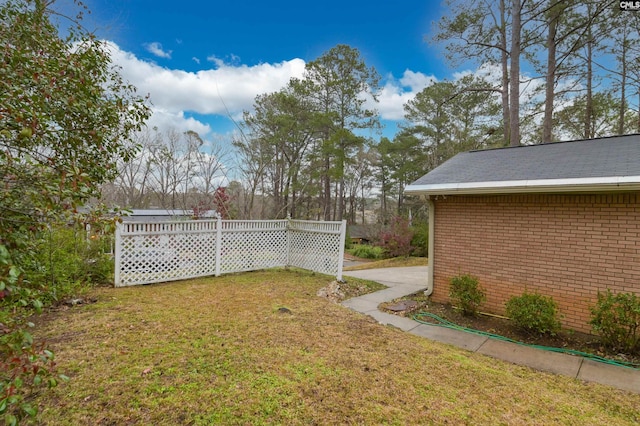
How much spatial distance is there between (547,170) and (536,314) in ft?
7.30

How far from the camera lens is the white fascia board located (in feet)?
12.7

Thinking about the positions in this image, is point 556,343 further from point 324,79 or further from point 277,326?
point 324,79

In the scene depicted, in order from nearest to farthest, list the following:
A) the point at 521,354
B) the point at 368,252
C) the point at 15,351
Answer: the point at 15,351, the point at 521,354, the point at 368,252

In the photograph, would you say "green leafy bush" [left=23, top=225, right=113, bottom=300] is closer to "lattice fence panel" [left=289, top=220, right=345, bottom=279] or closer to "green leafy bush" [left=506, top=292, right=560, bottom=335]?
"lattice fence panel" [left=289, top=220, right=345, bottom=279]

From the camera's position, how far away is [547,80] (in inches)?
431

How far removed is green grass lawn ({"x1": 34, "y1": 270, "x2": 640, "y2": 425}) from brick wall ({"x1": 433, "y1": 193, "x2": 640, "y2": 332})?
1858 millimetres

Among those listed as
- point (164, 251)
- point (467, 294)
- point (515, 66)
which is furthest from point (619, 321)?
point (515, 66)

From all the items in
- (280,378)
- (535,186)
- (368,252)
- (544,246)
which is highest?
(535,186)

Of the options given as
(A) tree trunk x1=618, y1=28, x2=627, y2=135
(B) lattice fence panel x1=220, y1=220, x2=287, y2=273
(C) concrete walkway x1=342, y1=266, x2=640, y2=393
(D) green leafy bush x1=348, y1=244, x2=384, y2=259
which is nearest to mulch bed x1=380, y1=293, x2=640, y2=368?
(C) concrete walkway x1=342, y1=266, x2=640, y2=393

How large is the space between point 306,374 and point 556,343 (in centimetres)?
360

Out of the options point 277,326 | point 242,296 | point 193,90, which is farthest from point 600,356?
point 193,90

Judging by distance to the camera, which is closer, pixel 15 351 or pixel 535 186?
pixel 15 351

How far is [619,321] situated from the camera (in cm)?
370

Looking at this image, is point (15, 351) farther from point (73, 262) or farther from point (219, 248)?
point (219, 248)
